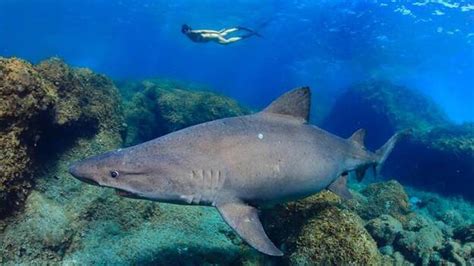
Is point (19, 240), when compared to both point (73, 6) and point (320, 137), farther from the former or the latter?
point (73, 6)

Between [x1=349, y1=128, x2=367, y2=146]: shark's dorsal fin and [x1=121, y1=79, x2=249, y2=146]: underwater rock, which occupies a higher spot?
[x1=349, y1=128, x2=367, y2=146]: shark's dorsal fin

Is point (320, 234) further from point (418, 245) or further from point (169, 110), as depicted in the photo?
point (169, 110)

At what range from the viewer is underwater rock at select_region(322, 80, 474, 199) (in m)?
18.5

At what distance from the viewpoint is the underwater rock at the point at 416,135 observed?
1847 centimetres

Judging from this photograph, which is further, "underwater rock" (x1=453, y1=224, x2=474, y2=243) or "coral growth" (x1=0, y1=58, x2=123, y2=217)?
"underwater rock" (x1=453, y1=224, x2=474, y2=243)

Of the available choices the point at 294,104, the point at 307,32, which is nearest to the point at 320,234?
the point at 294,104

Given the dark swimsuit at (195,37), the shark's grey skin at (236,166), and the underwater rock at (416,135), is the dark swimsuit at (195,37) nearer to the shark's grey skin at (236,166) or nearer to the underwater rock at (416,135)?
the shark's grey skin at (236,166)

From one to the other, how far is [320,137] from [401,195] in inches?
236

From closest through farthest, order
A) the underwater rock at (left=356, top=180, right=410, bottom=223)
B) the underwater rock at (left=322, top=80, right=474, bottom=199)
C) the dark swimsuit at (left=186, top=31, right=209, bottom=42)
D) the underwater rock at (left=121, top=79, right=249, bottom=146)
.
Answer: the underwater rock at (left=356, top=180, right=410, bottom=223) < the underwater rock at (left=121, top=79, right=249, bottom=146) < the dark swimsuit at (left=186, top=31, right=209, bottom=42) < the underwater rock at (left=322, top=80, right=474, bottom=199)

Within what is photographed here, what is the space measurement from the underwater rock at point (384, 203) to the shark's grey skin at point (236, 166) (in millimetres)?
4061

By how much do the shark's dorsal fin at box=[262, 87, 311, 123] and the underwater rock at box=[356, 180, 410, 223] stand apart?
4622mm

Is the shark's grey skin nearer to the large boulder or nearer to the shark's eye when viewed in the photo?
the shark's eye

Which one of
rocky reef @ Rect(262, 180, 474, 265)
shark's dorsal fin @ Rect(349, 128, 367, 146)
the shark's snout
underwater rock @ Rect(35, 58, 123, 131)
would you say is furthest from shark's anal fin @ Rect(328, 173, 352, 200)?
underwater rock @ Rect(35, 58, 123, 131)

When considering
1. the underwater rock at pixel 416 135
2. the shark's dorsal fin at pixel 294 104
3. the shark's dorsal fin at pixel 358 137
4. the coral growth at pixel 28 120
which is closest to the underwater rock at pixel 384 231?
the shark's dorsal fin at pixel 358 137
